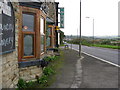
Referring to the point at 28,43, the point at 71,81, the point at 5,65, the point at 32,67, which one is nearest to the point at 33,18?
the point at 28,43

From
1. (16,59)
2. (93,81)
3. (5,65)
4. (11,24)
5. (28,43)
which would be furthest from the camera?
(93,81)

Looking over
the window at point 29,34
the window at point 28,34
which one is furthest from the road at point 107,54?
the window at point 28,34

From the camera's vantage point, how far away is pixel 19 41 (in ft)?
19.1

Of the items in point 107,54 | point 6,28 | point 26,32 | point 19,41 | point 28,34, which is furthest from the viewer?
point 107,54

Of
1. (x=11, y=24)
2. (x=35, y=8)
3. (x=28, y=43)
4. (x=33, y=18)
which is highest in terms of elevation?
(x=35, y=8)

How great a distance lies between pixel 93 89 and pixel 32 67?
2.65 m

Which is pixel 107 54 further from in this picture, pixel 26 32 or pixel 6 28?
pixel 6 28

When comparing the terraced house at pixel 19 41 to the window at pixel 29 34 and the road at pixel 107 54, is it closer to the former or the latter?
the window at pixel 29 34

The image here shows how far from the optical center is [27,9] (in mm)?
5980

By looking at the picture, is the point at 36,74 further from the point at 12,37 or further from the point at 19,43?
the point at 12,37

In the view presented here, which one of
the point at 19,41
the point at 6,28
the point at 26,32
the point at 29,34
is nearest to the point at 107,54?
the point at 29,34

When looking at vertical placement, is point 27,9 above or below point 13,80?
above

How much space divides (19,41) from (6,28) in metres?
1.37

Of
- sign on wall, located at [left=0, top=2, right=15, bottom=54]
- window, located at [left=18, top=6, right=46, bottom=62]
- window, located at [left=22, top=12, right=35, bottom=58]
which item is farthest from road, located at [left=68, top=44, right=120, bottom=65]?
sign on wall, located at [left=0, top=2, right=15, bottom=54]
